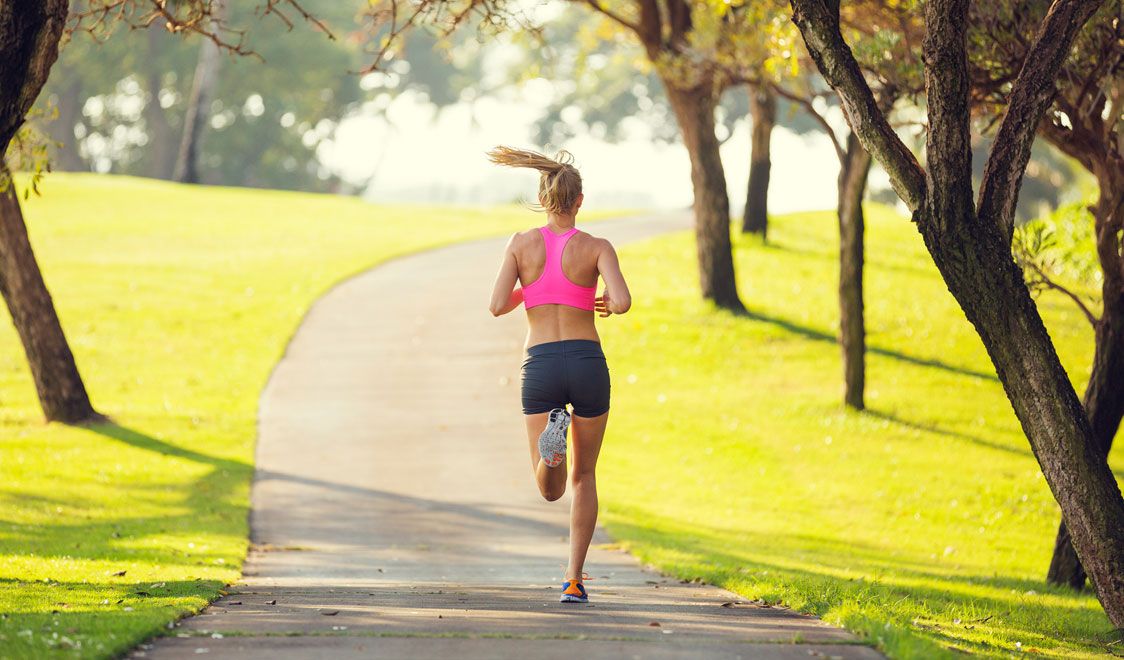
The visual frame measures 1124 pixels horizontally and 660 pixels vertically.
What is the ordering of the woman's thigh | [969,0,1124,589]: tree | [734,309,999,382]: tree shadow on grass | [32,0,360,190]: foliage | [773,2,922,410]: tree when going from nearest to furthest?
1. the woman's thigh
2. [969,0,1124,589]: tree
3. [773,2,922,410]: tree
4. [734,309,999,382]: tree shadow on grass
5. [32,0,360,190]: foliage

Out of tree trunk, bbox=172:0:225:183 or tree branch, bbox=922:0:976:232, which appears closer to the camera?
tree branch, bbox=922:0:976:232

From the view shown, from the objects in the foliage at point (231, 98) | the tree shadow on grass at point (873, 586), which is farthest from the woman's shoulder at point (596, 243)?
the foliage at point (231, 98)

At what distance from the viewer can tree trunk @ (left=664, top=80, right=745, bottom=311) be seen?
23.8 meters

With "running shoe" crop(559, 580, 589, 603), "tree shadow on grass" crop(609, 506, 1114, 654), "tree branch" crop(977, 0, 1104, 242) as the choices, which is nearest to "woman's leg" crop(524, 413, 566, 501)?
"running shoe" crop(559, 580, 589, 603)

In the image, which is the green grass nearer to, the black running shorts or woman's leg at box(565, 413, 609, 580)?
woman's leg at box(565, 413, 609, 580)

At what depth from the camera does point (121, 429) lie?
55.3 feet

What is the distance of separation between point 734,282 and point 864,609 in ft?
59.5

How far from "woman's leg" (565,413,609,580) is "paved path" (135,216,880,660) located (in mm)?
333

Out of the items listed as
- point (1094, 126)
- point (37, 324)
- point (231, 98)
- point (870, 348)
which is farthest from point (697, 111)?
point (231, 98)

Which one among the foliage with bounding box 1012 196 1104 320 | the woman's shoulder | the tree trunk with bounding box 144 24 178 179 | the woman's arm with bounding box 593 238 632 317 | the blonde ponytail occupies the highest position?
the tree trunk with bounding box 144 24 178 179

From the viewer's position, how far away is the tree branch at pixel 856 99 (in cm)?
755

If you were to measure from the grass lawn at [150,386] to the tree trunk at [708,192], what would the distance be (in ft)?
24.5

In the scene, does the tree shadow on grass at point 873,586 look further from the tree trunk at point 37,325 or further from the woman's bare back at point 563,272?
the tree trunk at point 37,325

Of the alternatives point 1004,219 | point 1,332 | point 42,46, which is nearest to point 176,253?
point 1,332
